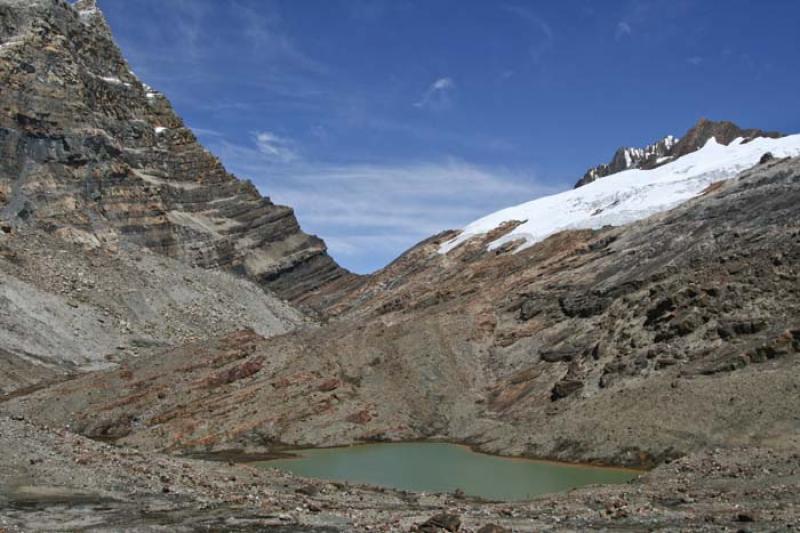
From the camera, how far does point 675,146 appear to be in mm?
123812

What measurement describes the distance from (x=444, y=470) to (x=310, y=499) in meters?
12.5

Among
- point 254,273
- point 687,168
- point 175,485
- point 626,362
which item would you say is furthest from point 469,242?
point 175,485

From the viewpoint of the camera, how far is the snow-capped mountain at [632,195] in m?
82.8

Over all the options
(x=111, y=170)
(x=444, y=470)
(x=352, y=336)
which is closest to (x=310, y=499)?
(x=444, y=470)

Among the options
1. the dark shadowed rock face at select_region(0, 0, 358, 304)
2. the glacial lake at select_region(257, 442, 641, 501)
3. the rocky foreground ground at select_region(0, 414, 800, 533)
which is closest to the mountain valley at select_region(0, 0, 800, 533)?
the rocky foreground ground at select_region(0, 414, 800, 533)

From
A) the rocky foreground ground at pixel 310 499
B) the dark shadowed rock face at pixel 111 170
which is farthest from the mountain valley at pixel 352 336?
the dark shadowed rock face at pixel 111 170

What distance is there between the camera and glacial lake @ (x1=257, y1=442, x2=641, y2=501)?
1282 inches

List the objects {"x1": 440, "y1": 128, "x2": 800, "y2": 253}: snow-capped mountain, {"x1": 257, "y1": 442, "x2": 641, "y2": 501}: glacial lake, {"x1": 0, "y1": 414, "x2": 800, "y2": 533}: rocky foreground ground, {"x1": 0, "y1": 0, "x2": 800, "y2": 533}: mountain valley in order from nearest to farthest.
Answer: {"x1": 0, "y1": 414, "x2": 800, "y2": 533}: rocky foreground ground, {"x1": 0, "y1": 0, "x2": 800, "y2": 533}: mountain valley, {"x1": 257, "y1": 442, "x2": 641, "y2": 501}: glacial lake, {"x1": 440, "y1": 128, "x2": 800, "y2": 253}: snow-capped mountain

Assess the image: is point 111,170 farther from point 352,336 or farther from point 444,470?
point 444,470

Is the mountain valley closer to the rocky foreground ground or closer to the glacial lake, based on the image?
the rocky foreground ground

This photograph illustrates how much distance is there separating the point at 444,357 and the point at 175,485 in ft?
108

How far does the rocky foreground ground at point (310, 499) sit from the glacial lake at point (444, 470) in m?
3.30

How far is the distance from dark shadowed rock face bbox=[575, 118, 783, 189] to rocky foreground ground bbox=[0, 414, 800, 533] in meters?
89.9

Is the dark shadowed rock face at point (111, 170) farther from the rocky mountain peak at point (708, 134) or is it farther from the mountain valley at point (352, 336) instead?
the rocky mountain peak at point (708, 134)
